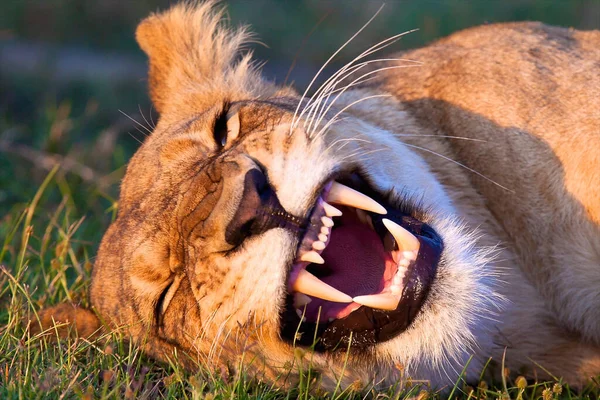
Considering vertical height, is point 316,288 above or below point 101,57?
above

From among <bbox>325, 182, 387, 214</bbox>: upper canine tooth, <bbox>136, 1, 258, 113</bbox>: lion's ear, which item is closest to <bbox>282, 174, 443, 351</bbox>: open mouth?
<bbox>325, 182, 387, 214</bbox>: upper canine tooth

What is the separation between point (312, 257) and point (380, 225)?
1.00 feet

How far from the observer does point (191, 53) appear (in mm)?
3105

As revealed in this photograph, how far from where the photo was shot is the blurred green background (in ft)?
16.9

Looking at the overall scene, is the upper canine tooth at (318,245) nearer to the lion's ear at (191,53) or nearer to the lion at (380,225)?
the lion at (380,225)

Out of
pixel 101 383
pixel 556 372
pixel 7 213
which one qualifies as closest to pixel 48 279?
pixel 101 383

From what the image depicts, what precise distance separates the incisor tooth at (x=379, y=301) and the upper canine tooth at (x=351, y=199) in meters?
0.21

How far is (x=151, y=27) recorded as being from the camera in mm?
3193

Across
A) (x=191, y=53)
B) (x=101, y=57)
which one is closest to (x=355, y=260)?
(x=191, y=53)

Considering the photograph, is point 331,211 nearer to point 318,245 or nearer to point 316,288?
point 318,245

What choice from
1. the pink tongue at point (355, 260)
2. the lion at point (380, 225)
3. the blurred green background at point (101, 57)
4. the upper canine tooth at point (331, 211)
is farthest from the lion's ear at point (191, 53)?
the blurred green background at point (101, 57)

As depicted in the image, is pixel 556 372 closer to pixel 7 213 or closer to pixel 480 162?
pixel 480 162

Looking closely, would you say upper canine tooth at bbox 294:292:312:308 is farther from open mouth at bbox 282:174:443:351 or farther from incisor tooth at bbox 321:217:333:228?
incisor tooth at bbox 321:217:333:228

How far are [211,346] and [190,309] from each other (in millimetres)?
113
